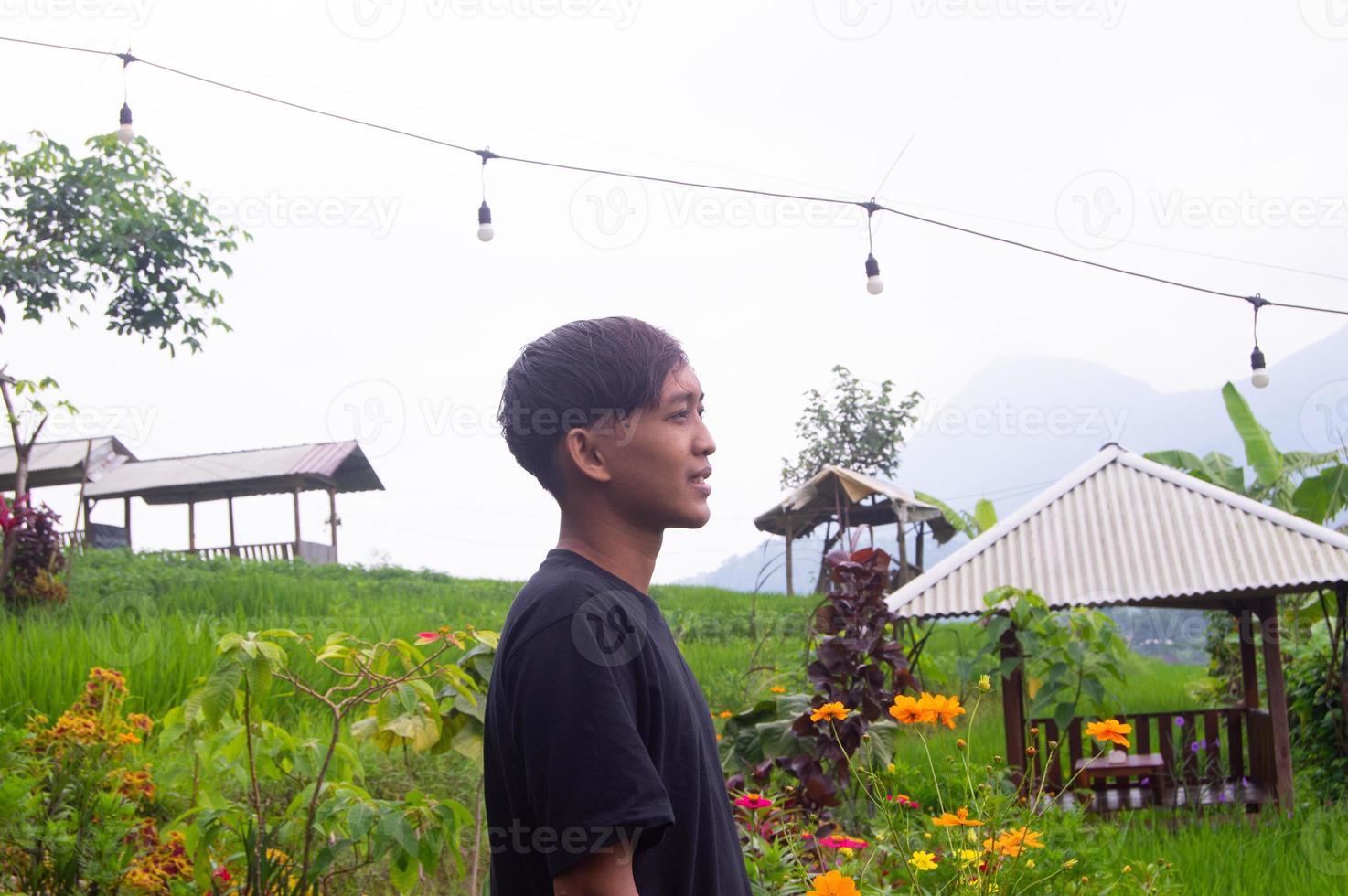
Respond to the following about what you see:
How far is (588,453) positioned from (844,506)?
19.5m

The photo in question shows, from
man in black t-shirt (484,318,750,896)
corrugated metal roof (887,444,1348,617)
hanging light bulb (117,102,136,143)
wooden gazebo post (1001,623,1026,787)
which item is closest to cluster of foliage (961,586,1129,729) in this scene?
wooden gazebo post (1001,623,1026,787)

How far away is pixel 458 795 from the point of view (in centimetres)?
516

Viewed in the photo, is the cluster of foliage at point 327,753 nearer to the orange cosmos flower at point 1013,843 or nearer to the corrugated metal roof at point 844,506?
the orange cosmos flower at point 1013,843

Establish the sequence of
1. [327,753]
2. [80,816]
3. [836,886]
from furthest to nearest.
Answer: [80,816] < [327,753] < [836,886]

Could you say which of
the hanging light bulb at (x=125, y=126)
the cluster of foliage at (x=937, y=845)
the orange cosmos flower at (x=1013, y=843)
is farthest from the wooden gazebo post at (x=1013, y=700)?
the hanging light bulb at (x=125, y=126)

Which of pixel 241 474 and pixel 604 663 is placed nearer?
pixel 604 663

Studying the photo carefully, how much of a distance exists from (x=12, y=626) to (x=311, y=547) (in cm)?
1541

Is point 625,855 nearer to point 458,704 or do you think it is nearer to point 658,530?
point 658,530

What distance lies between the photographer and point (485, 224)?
5051 mm

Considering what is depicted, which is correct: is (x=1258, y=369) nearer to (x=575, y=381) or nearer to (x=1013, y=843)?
(x=1013, y=843)

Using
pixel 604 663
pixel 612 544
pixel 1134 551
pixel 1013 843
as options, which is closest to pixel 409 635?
pixel 1134 551

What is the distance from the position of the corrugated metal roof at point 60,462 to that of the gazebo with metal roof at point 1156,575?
66.3ft

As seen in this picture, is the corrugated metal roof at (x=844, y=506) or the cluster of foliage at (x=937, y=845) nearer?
the cluster of foliage at (x=937, y=845)

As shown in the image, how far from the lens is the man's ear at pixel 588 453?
162 cm
